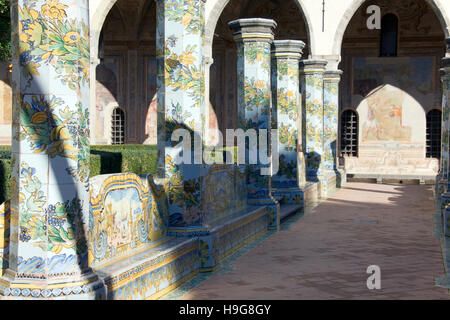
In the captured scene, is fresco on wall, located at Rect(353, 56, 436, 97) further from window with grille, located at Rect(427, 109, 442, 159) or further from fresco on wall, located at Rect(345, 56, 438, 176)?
window with grille, located at Rect(427, 109, 442, 159)

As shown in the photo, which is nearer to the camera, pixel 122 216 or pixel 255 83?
pixel 122 216

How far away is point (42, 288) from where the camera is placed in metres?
4.16

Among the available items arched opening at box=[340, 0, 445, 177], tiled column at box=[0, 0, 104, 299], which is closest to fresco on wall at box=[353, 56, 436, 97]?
arched opening at box=[340, 0, 445, 177]

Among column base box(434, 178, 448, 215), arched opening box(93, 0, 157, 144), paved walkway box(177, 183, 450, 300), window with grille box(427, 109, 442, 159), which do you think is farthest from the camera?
arched opening box(93, 0, 157, 144)

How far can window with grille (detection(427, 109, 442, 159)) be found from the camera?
23.1 metres

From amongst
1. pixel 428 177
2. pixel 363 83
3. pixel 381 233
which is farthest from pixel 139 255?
pixel 363 83

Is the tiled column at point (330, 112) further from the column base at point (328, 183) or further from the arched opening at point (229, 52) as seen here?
the arched opening at point (229, 52)

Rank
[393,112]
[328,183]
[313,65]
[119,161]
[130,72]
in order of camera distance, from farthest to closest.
Result: [130,72] → [393,112] → [328,183] → [313,65] → [119,161]

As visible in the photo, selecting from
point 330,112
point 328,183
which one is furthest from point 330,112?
point 328,183

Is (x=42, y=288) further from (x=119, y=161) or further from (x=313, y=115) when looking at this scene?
(x=313, y=115)

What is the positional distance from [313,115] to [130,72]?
35.3 feet

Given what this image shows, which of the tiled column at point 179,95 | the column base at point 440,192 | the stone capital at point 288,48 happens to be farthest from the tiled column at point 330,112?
the tiled column at point 179,95

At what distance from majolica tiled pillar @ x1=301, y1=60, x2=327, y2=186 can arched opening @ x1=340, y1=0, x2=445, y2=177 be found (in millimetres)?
7475

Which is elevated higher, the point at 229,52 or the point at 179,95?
the point at 229,52
